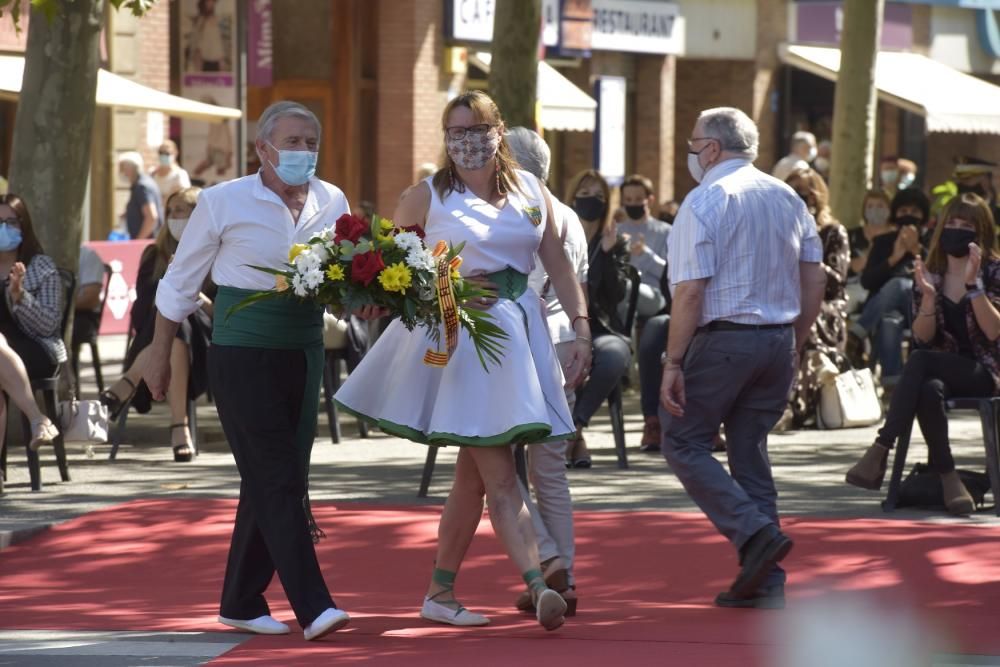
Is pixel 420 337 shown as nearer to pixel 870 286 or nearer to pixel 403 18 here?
pixel 870 286

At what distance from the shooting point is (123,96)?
67.5 feet

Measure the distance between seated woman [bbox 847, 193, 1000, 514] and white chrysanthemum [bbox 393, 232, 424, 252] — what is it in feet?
13.5

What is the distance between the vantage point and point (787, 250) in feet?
28.1

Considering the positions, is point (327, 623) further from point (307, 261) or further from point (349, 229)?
point (349, 229)

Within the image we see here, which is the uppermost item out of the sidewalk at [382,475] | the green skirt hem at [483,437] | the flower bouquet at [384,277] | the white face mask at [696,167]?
the white face mask at [696,167]

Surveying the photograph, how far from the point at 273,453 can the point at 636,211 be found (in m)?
9.05

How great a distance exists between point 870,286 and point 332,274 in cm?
928

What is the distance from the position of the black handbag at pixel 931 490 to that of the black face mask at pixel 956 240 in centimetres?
114

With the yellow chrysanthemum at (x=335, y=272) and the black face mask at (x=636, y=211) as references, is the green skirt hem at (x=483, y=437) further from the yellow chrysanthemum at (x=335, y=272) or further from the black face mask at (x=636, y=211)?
the black face mask at (x=636, y=211)

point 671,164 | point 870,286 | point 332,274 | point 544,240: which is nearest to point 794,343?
point 544,240

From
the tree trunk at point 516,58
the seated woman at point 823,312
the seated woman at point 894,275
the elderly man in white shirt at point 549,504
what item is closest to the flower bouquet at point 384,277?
the elderly man in white shirt at point 549,504

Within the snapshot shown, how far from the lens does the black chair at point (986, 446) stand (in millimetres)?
10930

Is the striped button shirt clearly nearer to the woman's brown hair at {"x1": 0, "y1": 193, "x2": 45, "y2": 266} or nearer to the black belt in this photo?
the black belt

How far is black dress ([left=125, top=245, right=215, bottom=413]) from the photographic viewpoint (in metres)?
13.3
